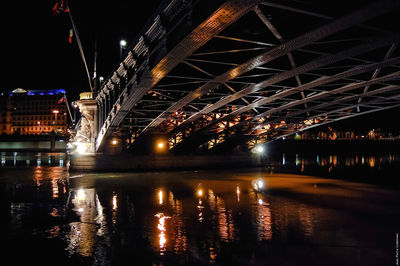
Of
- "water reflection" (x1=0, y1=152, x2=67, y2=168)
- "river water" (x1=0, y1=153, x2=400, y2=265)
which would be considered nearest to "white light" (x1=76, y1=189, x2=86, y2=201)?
"river water" (x1=0, y1=153, x2=400, y2=265)

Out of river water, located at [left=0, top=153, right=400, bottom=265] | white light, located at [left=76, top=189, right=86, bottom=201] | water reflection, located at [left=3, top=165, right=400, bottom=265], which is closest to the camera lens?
river water, located at [left=0, top=153, right=400, bottom=265]

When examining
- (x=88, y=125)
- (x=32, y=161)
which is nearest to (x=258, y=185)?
(x=88, y=125)

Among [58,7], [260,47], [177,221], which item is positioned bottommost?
[177,221]

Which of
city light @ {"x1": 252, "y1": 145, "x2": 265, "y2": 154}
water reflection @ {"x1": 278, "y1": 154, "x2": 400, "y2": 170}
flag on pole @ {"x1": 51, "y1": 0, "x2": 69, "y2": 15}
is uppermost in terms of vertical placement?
flag on pole @ {"x1": 51, "y1": 0, "x2": 69, "y2": 15}

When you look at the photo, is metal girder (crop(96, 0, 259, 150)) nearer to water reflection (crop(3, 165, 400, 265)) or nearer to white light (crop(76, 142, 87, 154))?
water reflection (crop(3, 165, 400, 265))

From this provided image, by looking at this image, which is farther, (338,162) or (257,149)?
(338,162)

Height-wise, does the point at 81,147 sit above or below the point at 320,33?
below

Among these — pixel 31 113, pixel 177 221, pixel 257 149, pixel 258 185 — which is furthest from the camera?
pixel 31 113

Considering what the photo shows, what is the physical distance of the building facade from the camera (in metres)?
143

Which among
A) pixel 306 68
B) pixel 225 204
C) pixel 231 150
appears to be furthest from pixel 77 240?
pixel 231 150

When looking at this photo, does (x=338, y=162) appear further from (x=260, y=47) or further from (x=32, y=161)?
(x=32, y=161)

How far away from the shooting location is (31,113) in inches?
5704

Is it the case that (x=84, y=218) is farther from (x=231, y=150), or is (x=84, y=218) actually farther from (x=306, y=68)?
(x=231, y=150)

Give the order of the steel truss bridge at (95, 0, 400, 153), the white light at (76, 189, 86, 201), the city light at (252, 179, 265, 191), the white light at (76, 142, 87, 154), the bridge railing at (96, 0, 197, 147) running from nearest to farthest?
the steel truss bridge at (95, 0, 400, 153)
the bridge railing at (96, 0, 197, 147)
the white light at (76, 189, 86, 201)
the city light at (252, 179, 265, 191)
the white light at (76, 142, 87, 154)
